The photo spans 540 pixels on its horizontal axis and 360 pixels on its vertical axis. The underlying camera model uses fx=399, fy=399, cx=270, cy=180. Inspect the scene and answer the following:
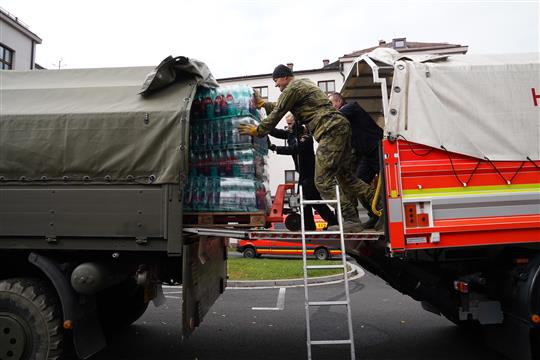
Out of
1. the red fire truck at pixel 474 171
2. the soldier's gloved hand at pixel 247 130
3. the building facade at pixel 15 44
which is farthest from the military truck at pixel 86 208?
the building facade at pixel 15 44

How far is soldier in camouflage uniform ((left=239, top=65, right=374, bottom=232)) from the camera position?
4.59 m

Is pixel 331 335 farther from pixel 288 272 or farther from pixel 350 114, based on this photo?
pixel 288 272

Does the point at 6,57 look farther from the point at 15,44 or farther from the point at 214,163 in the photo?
the point at 214,163

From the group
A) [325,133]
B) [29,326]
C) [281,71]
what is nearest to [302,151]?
[325,133]

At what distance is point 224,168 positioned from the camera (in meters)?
4.29

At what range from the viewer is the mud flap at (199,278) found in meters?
3.78

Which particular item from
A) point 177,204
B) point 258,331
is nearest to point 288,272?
point 258,331

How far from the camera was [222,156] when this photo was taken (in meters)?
4.31

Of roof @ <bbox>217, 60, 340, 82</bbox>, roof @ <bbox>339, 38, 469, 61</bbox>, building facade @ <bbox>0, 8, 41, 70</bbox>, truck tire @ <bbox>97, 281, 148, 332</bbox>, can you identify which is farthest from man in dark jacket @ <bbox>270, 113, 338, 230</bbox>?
roof @ <bbox>217, 60, 340, 82</bbox>

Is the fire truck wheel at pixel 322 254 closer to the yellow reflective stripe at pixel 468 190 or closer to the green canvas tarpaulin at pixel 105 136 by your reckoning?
the yellow reflective stripe at pixel 468 190

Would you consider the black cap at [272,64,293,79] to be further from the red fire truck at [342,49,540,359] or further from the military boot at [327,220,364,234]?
the military boot at [327,220,364,234]

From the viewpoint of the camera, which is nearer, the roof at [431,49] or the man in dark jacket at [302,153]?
the man in dark jacket at [302,153]

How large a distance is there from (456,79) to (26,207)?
14.3 ft

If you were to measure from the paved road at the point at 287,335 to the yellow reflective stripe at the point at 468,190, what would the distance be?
2.30 m
